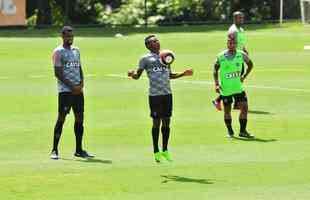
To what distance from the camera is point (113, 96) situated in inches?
1066

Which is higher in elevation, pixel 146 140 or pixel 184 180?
pixel 184 180

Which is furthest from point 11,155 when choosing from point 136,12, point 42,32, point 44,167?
point 136,12

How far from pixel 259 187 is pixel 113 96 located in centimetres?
1339

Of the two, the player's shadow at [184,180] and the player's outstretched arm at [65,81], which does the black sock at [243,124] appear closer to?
the player's outstretched arm at [65,81]

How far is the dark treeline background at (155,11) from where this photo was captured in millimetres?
61281

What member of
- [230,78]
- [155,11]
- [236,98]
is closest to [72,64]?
[230,78]

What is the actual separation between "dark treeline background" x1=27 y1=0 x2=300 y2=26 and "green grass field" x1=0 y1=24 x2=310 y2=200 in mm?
22322

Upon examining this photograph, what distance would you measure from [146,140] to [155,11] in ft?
143

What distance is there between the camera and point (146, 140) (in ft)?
62.1

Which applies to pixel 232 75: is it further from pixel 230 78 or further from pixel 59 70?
pixel 59 70

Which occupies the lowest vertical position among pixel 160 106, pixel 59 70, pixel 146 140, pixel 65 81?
pixel 146 140

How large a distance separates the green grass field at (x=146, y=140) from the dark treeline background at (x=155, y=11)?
2232 cm

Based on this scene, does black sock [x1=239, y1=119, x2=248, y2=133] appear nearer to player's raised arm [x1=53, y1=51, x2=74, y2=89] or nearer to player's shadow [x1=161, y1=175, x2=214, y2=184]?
player's raised arm [x1=53, y1=51, x2=74, y2=89]

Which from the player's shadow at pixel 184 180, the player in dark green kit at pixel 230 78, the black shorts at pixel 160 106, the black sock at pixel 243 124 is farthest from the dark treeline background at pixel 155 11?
the player's shadow at pixel 184 180
